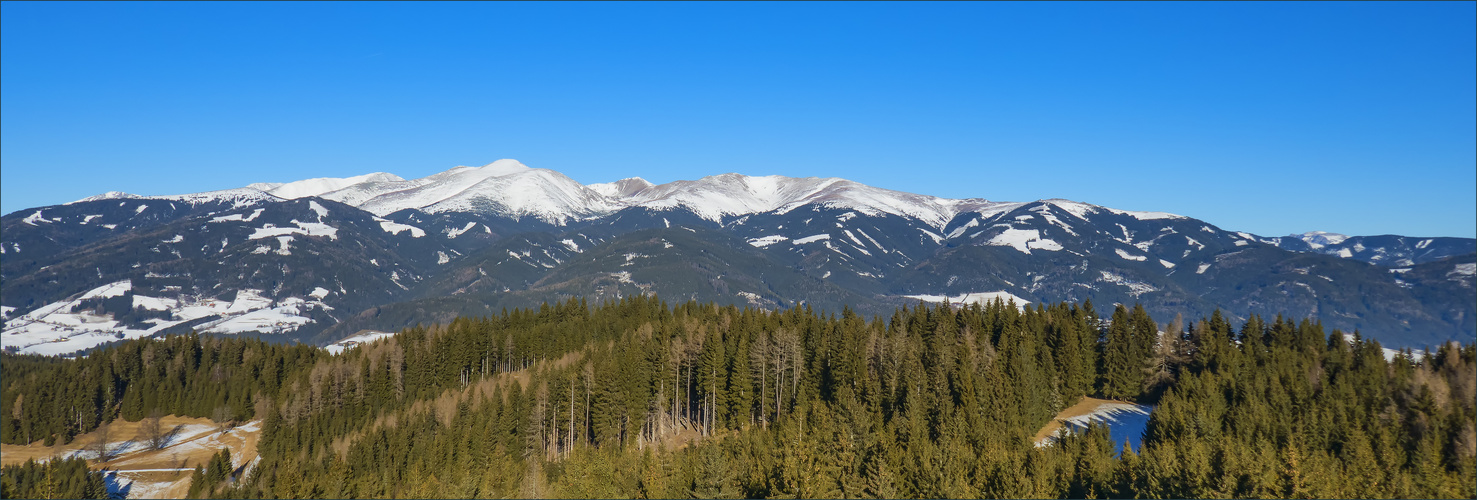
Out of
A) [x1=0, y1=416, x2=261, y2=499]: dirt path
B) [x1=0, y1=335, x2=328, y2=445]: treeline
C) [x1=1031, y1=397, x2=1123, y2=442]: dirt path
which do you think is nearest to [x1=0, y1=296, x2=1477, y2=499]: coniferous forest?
[x1=0, y1=335, x2=328, y2=445]: treeline

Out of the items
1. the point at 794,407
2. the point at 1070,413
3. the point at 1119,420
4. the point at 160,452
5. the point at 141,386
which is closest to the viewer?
the point at 1119,420

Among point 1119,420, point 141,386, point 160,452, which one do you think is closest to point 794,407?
point 1119,420

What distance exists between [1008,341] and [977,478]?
184 ft

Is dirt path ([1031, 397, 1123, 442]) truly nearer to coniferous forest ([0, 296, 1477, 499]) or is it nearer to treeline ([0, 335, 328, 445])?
coniferous forest ([0, 296, 1477, 499])

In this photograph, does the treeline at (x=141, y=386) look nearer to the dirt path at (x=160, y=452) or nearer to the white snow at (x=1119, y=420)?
the dirt path at (x=160, y=452)

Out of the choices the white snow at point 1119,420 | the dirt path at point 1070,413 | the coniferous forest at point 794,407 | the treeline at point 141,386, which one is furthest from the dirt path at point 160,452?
the white snow at point 1119,420

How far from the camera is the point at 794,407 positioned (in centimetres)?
12425

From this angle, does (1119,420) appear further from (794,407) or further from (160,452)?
(160,452)

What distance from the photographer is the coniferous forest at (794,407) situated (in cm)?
7769

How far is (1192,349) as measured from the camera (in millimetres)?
132125

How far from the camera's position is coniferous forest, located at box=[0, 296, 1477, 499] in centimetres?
7769

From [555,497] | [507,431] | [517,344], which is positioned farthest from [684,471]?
[517,344]

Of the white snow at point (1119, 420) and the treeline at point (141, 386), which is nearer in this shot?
the white snow at point (1119, 420)

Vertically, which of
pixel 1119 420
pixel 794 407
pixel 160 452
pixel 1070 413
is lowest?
pixel 160 452
